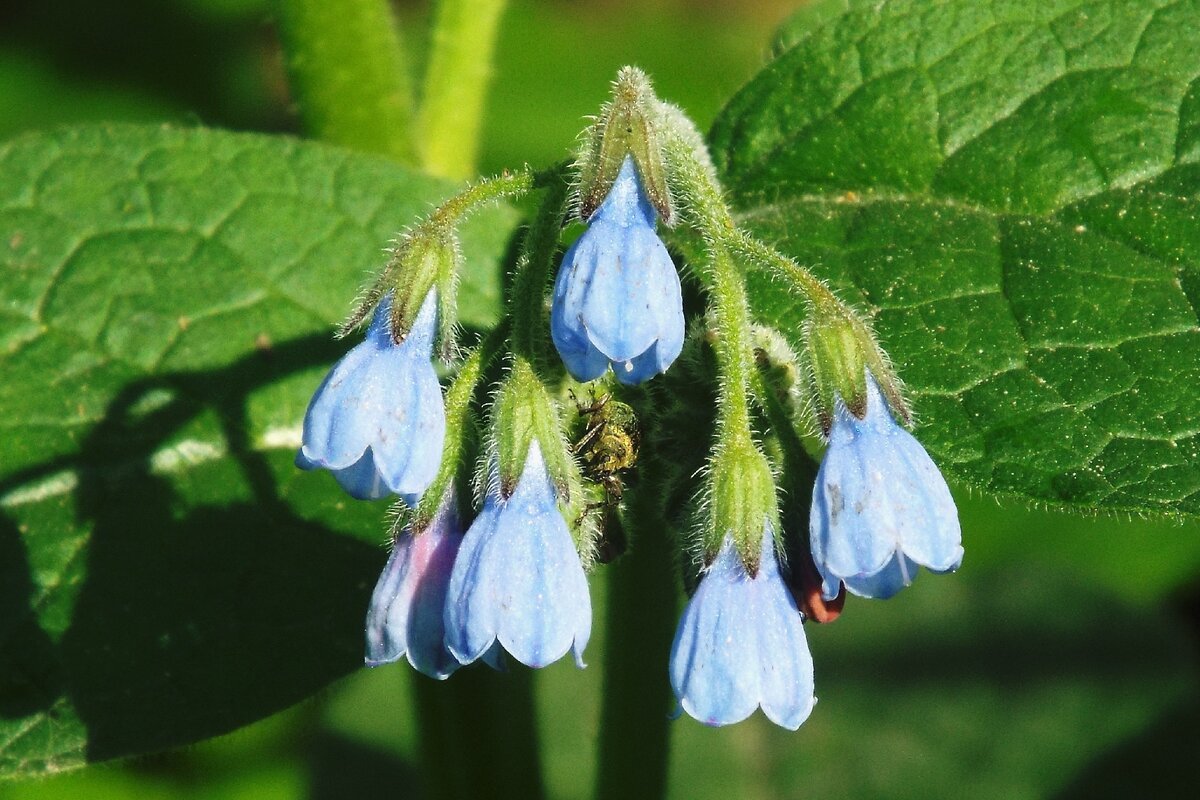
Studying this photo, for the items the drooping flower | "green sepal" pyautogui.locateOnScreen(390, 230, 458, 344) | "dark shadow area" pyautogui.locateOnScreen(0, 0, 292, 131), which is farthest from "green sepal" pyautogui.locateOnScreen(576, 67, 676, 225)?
"dark shadow area" pyautogui.locateOnScreen(0, 0, 292, 131)

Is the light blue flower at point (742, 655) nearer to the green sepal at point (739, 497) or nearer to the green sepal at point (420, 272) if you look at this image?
the green sepal at point (739, 497)

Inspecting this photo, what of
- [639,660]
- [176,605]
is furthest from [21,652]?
[639,660]

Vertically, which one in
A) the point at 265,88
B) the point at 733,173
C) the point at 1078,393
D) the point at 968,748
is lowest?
the point at 968,748

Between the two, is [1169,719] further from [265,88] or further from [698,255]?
[265,88]

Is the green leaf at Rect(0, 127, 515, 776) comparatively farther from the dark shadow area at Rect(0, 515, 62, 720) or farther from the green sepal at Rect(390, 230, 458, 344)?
the green sepal at Rect(390, 230, 458, 344)

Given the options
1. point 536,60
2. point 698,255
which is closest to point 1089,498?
point 698,255

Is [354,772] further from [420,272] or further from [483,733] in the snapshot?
[420,272]
